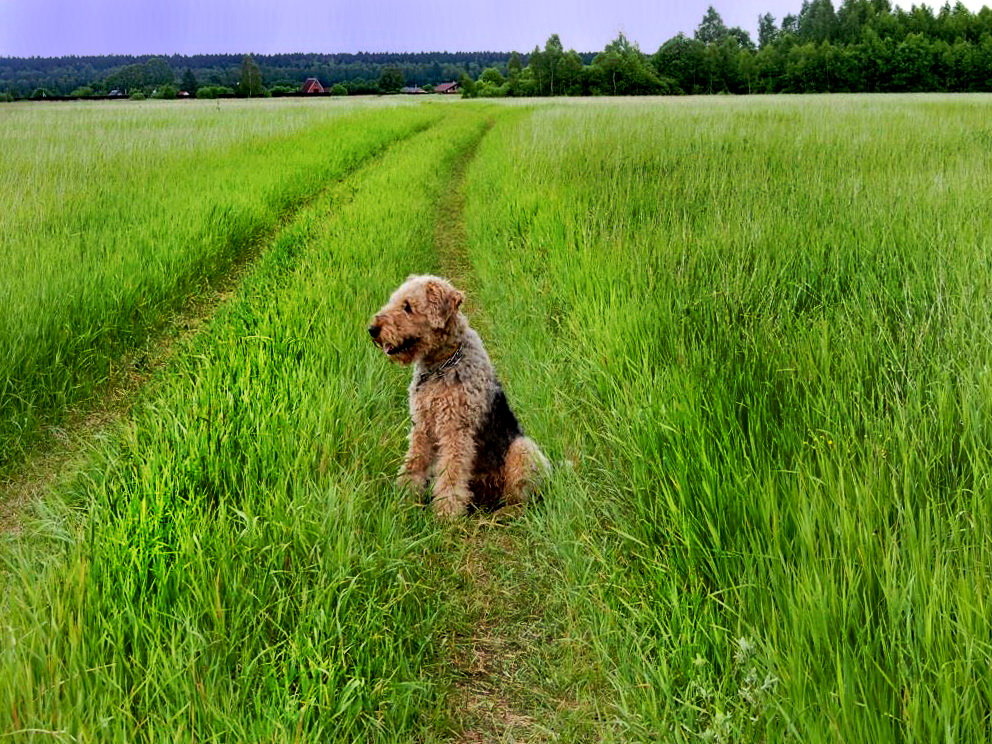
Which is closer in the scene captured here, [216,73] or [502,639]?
[502,639]

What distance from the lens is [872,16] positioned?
82688 millimetres

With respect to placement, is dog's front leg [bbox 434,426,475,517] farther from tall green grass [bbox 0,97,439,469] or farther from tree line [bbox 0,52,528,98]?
tree line [bbox 0,52,528,98]

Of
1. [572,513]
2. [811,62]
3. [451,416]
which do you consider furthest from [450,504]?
[811,62]

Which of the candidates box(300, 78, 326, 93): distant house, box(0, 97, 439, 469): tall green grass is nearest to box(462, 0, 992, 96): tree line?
box(300, 78, 326, 93): distant house

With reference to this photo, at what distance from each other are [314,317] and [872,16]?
100 meters

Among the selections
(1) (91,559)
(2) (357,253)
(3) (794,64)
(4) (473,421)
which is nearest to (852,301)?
(4) (473,421)

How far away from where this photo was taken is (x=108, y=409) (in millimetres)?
5023

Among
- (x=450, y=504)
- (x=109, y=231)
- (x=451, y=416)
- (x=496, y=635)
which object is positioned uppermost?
(x=109, y=231)

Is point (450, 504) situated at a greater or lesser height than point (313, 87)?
lesser

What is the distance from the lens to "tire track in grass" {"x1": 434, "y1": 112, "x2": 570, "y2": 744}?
2.29 metres

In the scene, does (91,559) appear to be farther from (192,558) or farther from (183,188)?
(183,188)

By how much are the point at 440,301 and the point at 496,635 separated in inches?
62.8

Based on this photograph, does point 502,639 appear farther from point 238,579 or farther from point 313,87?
point 313,87

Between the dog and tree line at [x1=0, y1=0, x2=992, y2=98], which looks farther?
tree line at [x1=0, y1=0, x2=992, y2=98]
